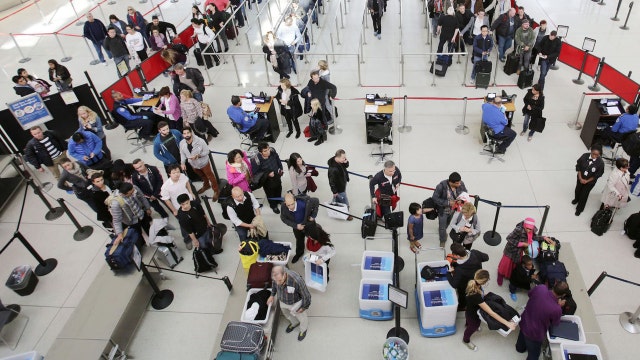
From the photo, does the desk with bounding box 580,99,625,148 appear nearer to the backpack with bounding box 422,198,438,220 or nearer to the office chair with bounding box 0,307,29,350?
the backpack with bounding box 422,198,438,220

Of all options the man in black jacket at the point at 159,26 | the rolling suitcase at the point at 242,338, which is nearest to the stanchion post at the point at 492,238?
the rolling suitcase at the point at 242,338

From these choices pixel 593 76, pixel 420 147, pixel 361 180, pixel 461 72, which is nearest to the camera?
pixel 361 180

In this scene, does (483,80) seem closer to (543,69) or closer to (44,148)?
(543,69)

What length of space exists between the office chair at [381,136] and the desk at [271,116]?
2.24 metres

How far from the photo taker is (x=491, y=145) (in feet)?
29.9

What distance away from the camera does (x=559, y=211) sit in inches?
305

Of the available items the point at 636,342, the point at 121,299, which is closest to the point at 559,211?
the point at 636,342

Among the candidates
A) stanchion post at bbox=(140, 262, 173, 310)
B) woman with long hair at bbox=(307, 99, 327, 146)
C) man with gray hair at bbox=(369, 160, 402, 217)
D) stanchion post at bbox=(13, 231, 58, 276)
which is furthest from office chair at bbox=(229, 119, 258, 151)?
stanchion post at bbox=(13, 231, 58, 276)

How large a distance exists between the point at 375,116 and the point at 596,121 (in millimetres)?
4350

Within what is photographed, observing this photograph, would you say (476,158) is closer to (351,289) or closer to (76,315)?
(351,289)

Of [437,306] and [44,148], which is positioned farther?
[44,148]

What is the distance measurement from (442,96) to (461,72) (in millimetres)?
1501

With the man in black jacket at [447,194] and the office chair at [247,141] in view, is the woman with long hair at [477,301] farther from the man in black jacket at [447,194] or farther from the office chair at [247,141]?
the office chair at [247,141]

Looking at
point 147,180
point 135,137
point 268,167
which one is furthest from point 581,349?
point 135,137
